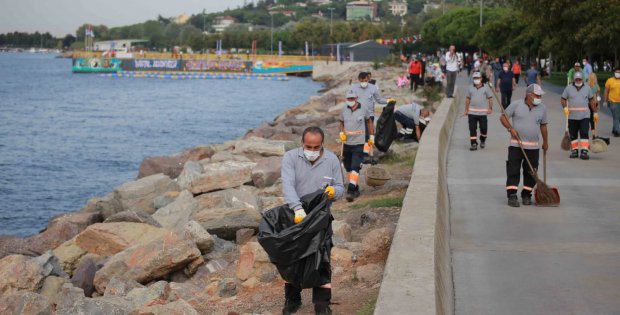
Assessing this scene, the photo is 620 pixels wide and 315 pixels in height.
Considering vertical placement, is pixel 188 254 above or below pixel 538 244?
below

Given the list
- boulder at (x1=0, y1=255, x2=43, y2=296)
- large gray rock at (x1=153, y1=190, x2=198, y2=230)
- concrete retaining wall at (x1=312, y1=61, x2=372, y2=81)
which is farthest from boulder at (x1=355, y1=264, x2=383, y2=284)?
concrete retaining wall at (x1=312, y1=61, x2=372, y2=81)

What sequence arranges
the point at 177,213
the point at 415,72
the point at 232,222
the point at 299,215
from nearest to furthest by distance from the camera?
1. the point at 299,215
2. the point at 232,222
3. the point at 177,213
4. the point at 415,72

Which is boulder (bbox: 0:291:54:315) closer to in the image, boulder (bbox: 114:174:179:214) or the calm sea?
boulder (bbox: 114:174:179:214)

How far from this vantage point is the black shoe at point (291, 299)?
827cm

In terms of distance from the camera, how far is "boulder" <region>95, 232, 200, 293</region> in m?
11.4

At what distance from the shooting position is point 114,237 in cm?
1419

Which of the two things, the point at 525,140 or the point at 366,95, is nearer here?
the point at 525,140

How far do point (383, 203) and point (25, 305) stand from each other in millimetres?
5265

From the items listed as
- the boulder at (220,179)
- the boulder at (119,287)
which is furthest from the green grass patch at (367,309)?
the boulder at (220,179)

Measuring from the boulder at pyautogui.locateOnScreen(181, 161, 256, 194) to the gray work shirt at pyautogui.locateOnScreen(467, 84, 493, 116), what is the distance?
455 cm

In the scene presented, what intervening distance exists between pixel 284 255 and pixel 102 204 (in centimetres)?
1182

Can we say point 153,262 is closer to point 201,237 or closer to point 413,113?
point 201,237

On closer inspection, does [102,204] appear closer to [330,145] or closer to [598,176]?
[330,145]

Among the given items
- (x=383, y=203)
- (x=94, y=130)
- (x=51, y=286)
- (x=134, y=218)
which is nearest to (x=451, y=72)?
(x=134, y=218)
